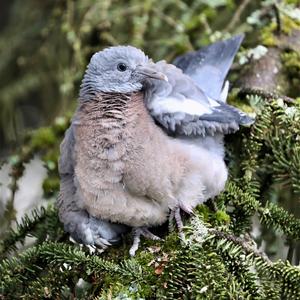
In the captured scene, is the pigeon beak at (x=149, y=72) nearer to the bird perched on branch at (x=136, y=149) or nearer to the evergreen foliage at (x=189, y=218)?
the bird perched on branch at (x=136, y=149)

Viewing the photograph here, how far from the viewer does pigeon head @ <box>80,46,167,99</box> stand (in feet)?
8.57

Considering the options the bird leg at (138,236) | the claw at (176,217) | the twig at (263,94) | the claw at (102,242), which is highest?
the twig at (263,94)

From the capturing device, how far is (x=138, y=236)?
2.41 meters

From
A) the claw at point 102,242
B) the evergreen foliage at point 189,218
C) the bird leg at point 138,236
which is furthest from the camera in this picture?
the claw at point 102,242

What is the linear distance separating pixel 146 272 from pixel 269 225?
18.4 inches

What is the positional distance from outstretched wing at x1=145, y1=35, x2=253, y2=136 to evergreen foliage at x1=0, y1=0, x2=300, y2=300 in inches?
4.0

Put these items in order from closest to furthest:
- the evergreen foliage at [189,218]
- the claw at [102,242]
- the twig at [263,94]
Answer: the evergreen foliage at [189,218]
the claw at [102,242]
the twig at [263,94]

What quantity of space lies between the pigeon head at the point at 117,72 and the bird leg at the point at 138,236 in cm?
52

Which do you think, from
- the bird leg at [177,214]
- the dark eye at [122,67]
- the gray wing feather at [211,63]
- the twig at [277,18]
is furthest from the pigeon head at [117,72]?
the twig at [277,18]

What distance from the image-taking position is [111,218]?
2451 mm

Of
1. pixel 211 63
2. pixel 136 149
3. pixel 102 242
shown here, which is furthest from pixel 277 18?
pixel 102 242

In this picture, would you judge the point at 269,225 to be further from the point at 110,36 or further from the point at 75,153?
the point at 110,36

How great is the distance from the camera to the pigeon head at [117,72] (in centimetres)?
261

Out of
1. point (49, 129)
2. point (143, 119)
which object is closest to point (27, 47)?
point (49, 129)
